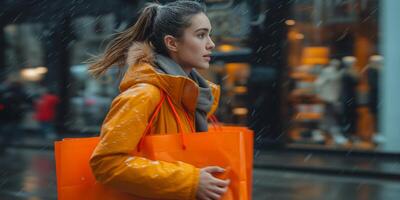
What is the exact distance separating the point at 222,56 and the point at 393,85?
392 centimetres

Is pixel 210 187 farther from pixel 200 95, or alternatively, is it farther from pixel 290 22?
pixel 290 22

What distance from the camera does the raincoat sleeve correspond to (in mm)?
1966

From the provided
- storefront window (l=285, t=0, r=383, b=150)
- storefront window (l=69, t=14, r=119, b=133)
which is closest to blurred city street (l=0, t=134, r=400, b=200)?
storefront window (l=285, t=0, r=383, b=150)

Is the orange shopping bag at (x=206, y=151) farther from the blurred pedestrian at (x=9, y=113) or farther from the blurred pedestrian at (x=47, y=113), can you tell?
the blurred pedestrian at (x=47, y=113)

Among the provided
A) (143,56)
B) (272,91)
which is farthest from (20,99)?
(143,56)

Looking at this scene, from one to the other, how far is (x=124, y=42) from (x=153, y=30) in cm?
14

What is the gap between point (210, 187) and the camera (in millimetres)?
1989

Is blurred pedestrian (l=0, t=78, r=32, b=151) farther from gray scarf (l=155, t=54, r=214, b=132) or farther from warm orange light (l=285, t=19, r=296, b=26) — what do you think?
gray scarf (l=155, t=54, r=214, b=132)

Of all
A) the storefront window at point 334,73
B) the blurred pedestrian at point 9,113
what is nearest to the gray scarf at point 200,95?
the storefront window at point 334,73

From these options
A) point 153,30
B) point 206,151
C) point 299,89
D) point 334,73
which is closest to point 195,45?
point 153,30

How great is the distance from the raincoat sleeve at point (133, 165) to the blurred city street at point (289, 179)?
6.12 metres

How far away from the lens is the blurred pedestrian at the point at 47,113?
1752 cm

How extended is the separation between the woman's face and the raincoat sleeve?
1.03 ft

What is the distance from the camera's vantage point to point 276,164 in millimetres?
11398
